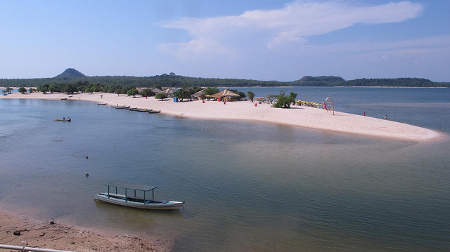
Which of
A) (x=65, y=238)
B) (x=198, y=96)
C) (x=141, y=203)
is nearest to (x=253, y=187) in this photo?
(x=141, y=203)

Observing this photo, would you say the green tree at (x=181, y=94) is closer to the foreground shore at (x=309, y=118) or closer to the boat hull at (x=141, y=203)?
the foreground shore at (x=309, y=118)

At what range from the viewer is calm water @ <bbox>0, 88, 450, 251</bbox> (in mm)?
11953

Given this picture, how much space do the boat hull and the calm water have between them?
0.87 feet

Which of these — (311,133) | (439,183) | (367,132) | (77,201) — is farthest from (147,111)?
(439,183)

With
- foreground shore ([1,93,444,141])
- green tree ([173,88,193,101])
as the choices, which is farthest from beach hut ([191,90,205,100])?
foreground shore ([1,93,444,141])

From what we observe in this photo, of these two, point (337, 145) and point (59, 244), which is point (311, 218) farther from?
point (337, 145)

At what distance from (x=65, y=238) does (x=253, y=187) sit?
342 inches

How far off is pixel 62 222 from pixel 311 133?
24.6 metres

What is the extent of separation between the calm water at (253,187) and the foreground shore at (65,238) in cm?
74

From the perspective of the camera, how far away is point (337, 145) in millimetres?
26453

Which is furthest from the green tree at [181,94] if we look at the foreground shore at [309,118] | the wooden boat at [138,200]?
the wooden boat at [138,200]

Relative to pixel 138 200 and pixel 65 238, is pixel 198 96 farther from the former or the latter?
pixel 65 238

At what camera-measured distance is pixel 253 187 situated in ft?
54.6

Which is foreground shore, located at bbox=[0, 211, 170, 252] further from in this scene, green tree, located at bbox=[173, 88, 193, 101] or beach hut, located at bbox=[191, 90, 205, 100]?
beach hut, located at bbox=[191, 90, 205, 100]
